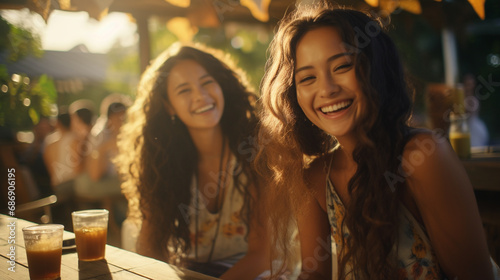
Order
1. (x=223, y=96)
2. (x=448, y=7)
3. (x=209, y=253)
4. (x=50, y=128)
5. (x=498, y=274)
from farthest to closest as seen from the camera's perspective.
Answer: (x=50, y=128), (x=448, y=7), (x=223, y=96), (x=209, y=253), (x=498, y=274)

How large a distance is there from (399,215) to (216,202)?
0.99 meters

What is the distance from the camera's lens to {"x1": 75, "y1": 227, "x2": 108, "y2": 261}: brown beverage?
4.69ft

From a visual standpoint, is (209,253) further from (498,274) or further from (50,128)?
(50,128)

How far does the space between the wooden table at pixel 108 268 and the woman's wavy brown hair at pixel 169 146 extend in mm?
463

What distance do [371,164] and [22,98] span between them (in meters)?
1.50

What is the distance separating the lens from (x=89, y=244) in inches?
56.3

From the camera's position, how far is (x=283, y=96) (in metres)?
1.46

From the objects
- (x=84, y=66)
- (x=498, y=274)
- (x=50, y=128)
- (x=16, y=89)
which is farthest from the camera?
(x=84, y=66)

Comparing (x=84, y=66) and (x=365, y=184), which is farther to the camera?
(x=84, y=66)

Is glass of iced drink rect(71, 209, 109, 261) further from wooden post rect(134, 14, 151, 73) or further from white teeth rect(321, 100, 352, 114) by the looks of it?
wooden post rect(134, 14, 151, 73)

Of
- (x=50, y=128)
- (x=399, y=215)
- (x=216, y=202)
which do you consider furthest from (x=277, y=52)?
(x=50, y=128)

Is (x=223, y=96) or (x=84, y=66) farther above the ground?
(x=84, y=66)

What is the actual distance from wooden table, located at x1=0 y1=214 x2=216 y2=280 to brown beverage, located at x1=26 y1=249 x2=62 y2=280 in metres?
0.04

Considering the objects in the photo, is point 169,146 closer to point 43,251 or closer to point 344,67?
point 43,251
